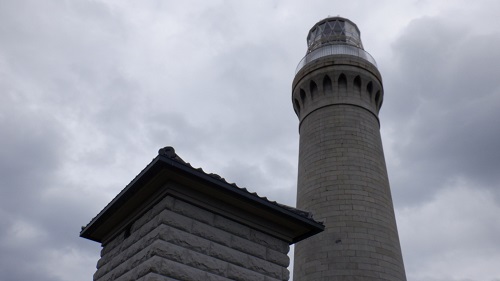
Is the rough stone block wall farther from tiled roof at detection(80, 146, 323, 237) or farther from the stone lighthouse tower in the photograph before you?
the stone lighthouse tower

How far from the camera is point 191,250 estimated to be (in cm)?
705

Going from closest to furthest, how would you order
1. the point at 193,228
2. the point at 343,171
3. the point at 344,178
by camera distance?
the point at 193,228
the point at 344,178
the point at 343,171

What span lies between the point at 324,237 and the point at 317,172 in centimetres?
296

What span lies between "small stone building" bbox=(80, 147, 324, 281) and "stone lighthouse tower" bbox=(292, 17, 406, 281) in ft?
27.2

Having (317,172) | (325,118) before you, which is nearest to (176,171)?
(317,172)

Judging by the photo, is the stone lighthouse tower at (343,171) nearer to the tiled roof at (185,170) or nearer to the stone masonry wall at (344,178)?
the stone masonry wall at (344,178)

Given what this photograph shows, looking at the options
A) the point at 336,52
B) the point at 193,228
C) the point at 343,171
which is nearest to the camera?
the point at 193,228

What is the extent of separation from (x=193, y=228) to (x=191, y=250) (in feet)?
1.23

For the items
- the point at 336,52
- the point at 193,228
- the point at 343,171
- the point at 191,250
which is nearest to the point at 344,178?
the point at 343,171

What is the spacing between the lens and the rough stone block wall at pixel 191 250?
22.2ft

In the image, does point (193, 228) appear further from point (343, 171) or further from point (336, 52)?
point (336, 52)

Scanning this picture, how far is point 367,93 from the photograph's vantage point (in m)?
21.0

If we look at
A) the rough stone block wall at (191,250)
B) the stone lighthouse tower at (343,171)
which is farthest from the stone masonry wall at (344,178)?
A: the rough stone block wall at (191,250)

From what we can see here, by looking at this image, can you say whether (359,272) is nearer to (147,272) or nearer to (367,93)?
(367,93)
